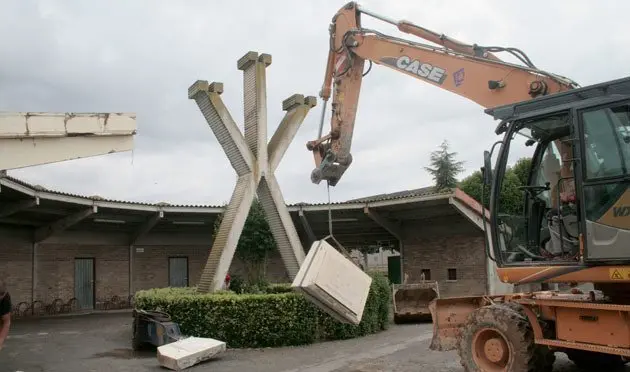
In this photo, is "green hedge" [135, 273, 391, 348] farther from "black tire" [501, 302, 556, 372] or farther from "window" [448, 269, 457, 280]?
"window" [448, 269, 457, 280]

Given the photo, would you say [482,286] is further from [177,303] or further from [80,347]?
[80,347]

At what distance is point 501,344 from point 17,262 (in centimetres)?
1826

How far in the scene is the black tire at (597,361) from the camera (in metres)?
7.88

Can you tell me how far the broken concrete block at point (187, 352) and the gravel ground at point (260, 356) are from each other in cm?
16

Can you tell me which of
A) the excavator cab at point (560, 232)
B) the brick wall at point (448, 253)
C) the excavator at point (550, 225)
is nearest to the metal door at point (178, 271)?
the brick wall at point (448, 253)

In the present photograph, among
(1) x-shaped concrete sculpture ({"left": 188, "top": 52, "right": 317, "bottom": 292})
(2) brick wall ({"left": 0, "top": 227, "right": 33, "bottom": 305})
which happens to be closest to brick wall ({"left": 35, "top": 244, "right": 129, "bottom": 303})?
(2) brick wall ({"left": 0, "top": 227, "right": 33, "bottom": 305})

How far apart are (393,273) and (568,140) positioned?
18480 mm

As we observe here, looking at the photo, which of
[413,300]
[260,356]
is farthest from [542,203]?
[413,300]

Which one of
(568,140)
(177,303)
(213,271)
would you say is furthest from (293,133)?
(568,140)

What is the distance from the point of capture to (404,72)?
9.69 metres

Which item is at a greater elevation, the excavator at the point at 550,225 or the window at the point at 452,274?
the excavator at the point at 550,225

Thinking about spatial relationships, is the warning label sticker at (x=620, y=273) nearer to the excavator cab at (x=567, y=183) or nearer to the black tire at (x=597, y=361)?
the excavator cab at (x=567, y=183)

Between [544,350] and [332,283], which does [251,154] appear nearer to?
[332,283]

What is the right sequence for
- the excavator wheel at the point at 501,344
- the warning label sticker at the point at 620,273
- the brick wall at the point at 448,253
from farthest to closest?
the brick wall at the point at 448,253
the excavator wheel at the point at 501,344
the warning label sticker at the point at 620,273
